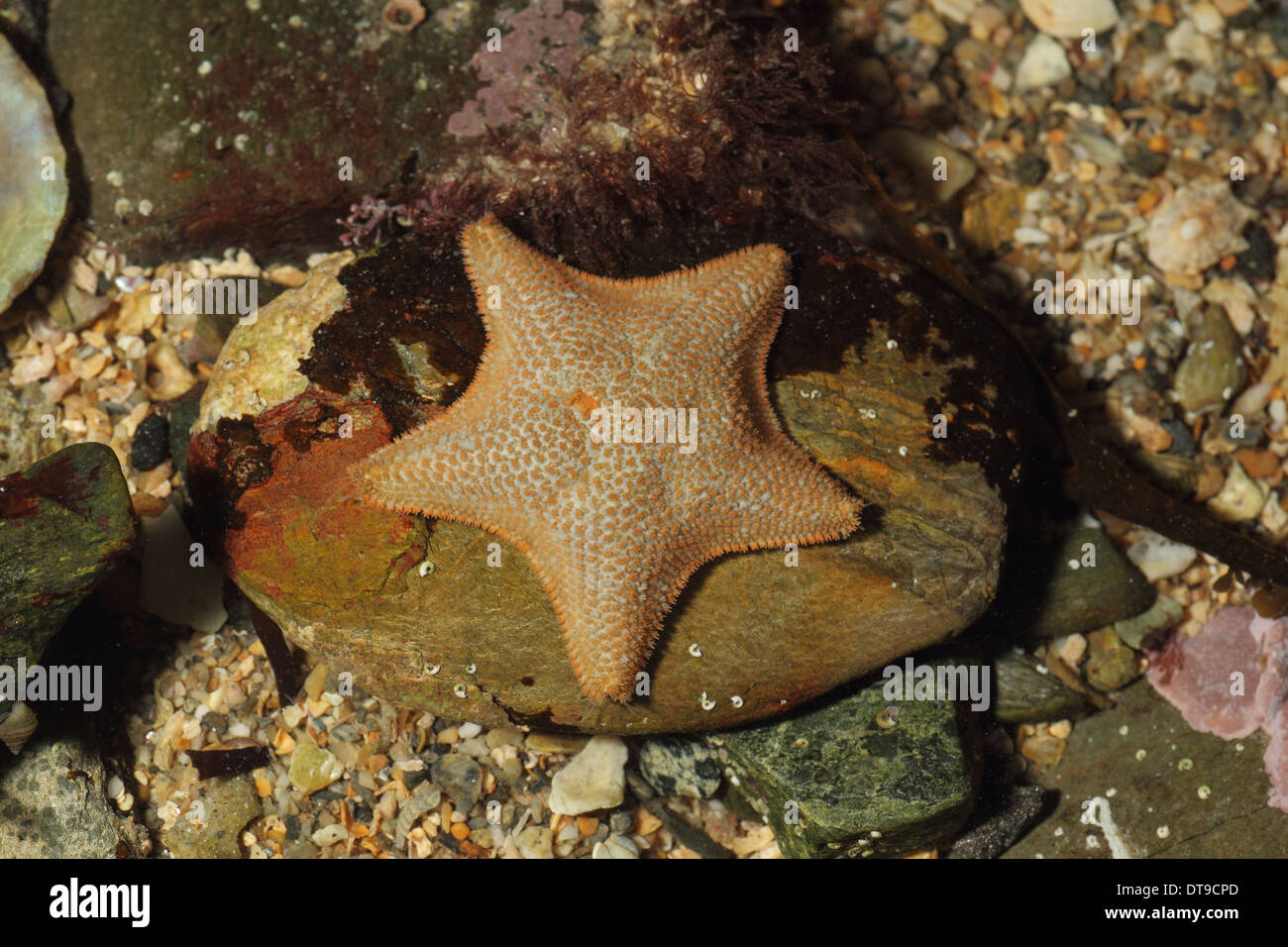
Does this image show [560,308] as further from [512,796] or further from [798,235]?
[512,796]

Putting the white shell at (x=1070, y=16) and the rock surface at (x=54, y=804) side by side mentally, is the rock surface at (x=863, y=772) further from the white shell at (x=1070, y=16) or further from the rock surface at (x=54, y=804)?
the white shell at (x=1070, y=16)

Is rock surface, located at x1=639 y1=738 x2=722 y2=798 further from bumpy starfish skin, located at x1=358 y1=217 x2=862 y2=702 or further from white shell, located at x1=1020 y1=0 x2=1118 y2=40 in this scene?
white shell, located at x1=1020 y1=0 x2=1118 y2=40

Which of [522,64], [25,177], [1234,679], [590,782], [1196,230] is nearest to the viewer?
[522,64]

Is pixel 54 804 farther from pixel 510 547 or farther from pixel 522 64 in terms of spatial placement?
pixel 522 64

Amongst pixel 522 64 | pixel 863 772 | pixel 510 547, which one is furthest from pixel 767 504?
pixel 522 64

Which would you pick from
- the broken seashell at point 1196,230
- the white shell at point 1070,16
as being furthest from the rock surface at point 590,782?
the white shell at point 1070,16

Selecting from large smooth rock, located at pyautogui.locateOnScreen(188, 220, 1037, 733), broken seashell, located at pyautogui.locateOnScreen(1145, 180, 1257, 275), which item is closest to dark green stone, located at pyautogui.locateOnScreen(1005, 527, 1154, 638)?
large smooth rock, located at pyautogui.locateOnScreen(188, 220, 1037, 733)
